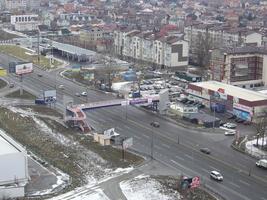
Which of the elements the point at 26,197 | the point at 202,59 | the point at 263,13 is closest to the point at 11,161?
the point at 26,197

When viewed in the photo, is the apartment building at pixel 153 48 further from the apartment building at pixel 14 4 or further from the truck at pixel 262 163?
the apartment building at pixel 14 4

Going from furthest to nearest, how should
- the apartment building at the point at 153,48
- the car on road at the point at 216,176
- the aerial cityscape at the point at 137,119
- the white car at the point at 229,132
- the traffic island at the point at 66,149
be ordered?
the apartment building at the point at 153,48, the white car at the point at 229,132, the traffic island at the point at 66,149, the car on road at the point at 216,176, the aerial cityscape at the point at 137,119

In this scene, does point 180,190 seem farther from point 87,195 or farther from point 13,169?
point 13,169

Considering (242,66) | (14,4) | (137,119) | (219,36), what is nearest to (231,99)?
(137,119)

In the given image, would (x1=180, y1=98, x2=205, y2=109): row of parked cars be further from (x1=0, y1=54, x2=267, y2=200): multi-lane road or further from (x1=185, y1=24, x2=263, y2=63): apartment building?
(x1=185, y1=24, x2=263, y2=63): apartment building

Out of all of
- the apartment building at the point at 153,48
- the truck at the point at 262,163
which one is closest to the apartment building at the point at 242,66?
the apartment building at the point at 153,48

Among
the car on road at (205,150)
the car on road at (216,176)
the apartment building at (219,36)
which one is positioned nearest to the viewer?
the car on road at (216,176)
